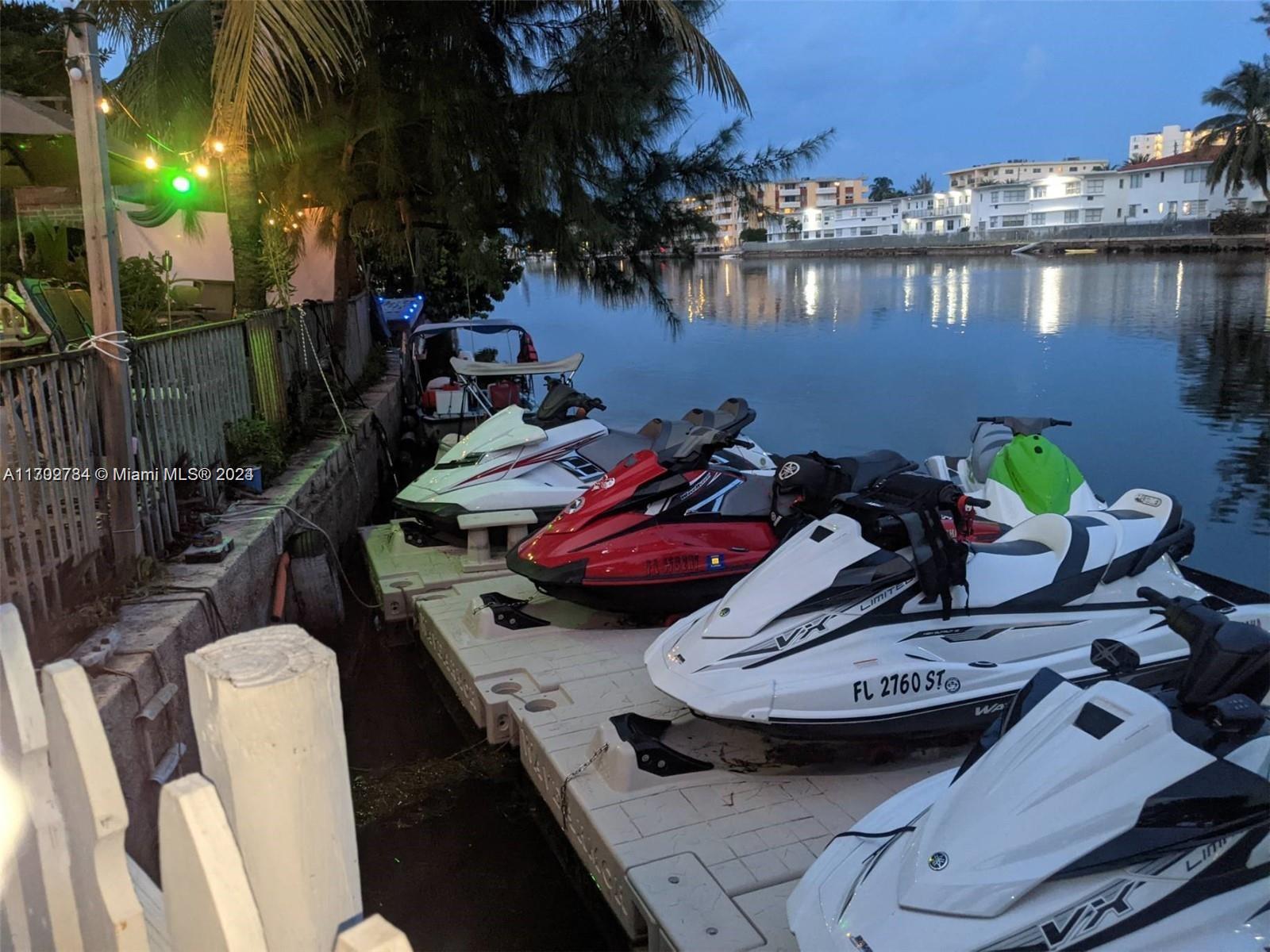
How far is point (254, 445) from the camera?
22.7 ft

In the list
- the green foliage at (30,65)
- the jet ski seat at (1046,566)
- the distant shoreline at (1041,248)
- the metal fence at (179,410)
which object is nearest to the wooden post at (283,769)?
the jet ski seat at (1046,566)

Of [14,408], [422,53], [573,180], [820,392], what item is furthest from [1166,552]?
[820,392]

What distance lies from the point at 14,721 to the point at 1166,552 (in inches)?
179

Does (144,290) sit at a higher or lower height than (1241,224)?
lower

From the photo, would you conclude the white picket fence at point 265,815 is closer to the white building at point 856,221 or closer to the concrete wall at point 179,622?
the concrete wall at point 179,622

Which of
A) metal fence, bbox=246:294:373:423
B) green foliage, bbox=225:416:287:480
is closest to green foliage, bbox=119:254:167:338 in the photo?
metal fence, bbox=246:294:373:423

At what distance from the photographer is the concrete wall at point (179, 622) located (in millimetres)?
3457

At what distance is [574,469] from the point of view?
702cm

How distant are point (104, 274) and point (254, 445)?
2.58 m

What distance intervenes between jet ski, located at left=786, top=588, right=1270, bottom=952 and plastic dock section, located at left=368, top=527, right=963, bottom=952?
78 cm

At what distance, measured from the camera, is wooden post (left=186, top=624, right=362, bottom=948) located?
1.14 metres

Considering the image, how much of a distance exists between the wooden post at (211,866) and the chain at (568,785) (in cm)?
275

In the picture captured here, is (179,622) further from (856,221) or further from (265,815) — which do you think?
(856,221)

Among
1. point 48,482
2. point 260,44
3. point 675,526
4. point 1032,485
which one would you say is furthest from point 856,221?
point 48,482
